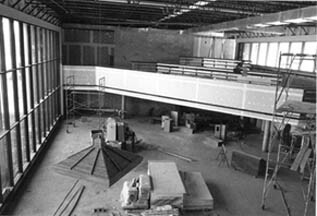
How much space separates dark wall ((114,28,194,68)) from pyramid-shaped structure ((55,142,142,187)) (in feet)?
63.7

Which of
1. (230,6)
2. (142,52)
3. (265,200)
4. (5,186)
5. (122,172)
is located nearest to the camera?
(122,172)

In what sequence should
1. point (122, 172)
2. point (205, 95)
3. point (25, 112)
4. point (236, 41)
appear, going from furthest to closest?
point (236, 41) < point (205, 95) < point (25, 112) < point (122, 172)

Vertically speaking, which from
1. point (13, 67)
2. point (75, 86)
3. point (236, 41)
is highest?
point (236, 41)

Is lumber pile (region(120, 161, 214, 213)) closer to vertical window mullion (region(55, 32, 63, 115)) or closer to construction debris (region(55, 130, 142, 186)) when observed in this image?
construction debris (region(55, 130, 142, 186))

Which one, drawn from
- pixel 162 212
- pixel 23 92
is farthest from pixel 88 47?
pixel 162 212

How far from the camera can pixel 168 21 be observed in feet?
72.0

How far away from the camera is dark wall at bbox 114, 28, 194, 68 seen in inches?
934

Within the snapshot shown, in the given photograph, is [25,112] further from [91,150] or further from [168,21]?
[168,21]

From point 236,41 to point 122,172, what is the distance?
24439mm

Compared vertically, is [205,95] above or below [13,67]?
below

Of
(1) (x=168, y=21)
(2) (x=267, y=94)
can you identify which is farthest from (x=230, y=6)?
(1) (x=168, y=21)

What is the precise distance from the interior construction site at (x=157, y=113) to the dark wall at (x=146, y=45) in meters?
0.09

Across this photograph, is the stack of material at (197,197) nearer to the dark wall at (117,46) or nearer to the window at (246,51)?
the dark wall at (117,46)

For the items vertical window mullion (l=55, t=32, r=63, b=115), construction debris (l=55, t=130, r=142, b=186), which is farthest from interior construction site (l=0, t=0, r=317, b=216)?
vertical window mullion (l=55, t=32, r=63, b=115)
